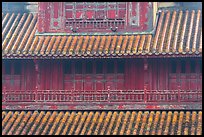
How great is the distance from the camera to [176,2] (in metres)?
31.5

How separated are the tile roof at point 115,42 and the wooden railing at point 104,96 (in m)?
1.40

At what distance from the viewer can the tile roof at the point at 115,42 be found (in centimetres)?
2786

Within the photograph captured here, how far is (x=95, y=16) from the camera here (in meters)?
29.7

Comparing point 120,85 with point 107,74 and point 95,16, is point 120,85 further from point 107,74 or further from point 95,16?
point 95,16

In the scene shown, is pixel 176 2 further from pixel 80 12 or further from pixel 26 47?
pixel 26 47

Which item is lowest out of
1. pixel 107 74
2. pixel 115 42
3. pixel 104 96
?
pixel 104 96

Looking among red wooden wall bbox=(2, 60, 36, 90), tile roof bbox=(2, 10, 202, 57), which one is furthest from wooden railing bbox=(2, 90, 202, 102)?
tile roof bbox=(2, 10, 202, 57)

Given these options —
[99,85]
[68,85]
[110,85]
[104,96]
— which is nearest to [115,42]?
[110,85]

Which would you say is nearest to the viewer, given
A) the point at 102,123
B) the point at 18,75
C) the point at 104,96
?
the point at 102,123

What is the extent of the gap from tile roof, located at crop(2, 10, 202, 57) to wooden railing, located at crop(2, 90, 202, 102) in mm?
1402

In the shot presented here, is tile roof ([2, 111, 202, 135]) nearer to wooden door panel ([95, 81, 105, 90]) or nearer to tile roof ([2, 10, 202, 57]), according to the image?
wooden door panel ([95, 81, 105, 90])

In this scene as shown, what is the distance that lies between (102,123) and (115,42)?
10.6ft

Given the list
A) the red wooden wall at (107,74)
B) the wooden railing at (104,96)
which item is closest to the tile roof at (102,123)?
the wooden railing at (104,96)

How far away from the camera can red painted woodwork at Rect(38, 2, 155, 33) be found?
29.5 metres
